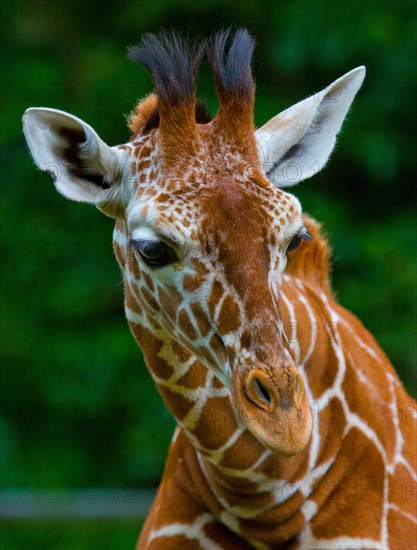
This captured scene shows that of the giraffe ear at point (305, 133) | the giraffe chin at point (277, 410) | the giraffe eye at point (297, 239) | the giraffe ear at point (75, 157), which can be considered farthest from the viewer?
the giraffe ear at point (305, 133)

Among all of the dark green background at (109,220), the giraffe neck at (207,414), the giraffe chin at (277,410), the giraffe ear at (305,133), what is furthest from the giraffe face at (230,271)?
the dark green background at (109,220)

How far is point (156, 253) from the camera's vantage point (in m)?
3.48

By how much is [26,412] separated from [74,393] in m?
0.86

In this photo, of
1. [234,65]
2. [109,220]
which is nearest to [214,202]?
[234,65]

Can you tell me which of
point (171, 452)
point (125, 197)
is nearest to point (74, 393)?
point (171, 452)

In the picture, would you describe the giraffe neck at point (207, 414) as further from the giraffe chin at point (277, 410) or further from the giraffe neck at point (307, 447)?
the giraffe chin at point (277, 410)

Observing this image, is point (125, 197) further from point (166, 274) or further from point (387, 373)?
point (387, 373)

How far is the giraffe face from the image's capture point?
3.24m

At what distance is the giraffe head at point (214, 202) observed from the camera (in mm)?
3295

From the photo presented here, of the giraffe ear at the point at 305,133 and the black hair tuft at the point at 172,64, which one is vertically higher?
the black hair tuft at the point at 172,64

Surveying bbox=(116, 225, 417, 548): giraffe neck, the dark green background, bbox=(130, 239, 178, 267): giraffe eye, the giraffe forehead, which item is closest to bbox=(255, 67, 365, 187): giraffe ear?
the giraffe forehead

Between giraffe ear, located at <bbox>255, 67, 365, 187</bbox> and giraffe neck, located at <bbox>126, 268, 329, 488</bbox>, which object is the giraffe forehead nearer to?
giraffe ear, located at <bbox>255, 67, 365, 187</bbox>

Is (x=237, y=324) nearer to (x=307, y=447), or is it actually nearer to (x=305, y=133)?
(x=307, y=447)

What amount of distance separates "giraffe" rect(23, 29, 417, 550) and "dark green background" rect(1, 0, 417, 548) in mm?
4894
